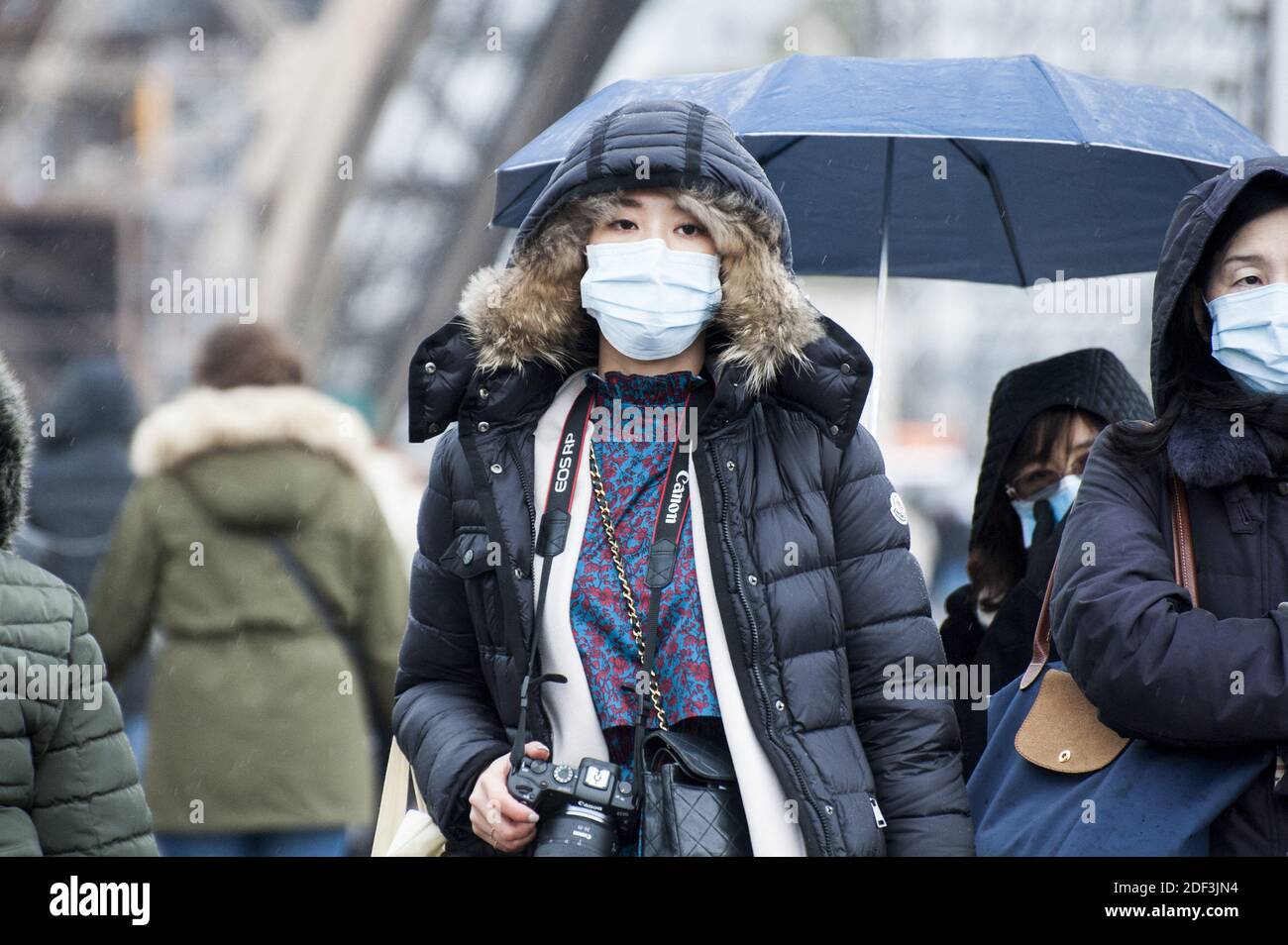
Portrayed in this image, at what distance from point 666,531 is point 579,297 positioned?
49cm

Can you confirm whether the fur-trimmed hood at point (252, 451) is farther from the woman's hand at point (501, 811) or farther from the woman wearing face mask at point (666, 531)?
the woman's hand at point (501, 811)

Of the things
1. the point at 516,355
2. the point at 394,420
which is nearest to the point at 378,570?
the point at 516,355

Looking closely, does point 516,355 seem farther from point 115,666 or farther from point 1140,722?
point 115,666

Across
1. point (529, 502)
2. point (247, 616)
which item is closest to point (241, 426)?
point (247, 616)

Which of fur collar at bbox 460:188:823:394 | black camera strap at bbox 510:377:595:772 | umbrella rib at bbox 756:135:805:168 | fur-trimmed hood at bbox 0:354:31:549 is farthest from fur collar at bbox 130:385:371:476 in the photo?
black camera strap at bbox 510:377:595:772

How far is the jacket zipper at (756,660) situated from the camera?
2.40 metres

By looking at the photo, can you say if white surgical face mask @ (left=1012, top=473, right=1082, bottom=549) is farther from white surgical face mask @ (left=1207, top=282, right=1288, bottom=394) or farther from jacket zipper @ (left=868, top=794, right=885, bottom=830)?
jacket zipper @ (left=868, top=794, right=885, bottom=830)

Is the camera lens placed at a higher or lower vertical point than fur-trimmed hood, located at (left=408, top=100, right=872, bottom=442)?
lower

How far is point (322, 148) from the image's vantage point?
17984 mm

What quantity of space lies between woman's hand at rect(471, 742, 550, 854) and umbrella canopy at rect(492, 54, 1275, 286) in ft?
5.15

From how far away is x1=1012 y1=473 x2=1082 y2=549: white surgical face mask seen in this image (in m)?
3.84

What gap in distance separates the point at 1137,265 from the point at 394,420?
1405 cm

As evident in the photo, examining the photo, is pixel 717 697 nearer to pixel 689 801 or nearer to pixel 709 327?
pixel 689 801

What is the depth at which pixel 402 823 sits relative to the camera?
288cm
